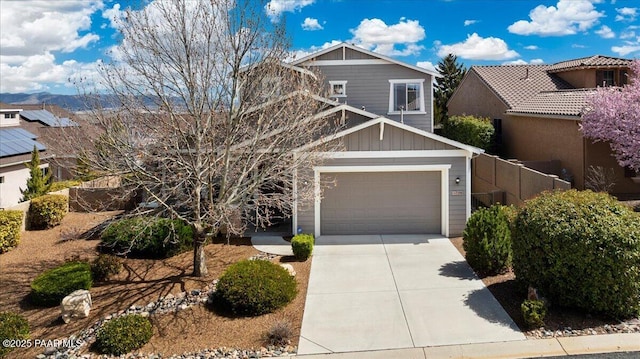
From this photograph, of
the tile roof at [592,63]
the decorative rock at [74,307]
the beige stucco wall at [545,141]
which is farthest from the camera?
the tile roof at [592,63]

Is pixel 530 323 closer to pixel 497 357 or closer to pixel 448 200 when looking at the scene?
pixel 497 357

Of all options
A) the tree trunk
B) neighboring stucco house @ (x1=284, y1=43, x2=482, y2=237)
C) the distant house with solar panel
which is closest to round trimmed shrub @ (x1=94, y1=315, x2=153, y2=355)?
the tree trunk

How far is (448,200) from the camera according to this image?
15.2 meters

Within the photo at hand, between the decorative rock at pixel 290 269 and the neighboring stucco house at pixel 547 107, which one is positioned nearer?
the decorative rock at pixel 290 269

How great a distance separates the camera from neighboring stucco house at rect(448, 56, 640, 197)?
59.9 ft

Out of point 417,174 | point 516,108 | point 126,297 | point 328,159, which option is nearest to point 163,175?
point 126,297

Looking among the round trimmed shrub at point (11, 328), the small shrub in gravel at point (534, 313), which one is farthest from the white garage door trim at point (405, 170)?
the round trimmed shrub at point (11, 328)

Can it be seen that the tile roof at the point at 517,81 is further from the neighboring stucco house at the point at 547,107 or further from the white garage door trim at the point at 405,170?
the white garage door trim at the point at 405,170

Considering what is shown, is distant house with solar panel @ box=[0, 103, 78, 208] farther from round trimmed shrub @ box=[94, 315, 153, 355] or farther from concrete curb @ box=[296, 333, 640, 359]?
concrete curb @ box=[296, 333, 640, 359]

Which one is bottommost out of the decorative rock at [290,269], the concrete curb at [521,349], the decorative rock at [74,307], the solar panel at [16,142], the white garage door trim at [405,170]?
the concrete curb at [521,349]

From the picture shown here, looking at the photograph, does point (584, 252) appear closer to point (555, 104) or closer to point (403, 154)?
point (403, 154)

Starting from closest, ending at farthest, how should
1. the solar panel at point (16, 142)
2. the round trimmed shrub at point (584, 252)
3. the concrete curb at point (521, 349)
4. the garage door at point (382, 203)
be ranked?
1. the concrete curb at point (521, 349)
2. the round trimmed shrub at point (584, 252)
3. the garage door at point (382, 203)
4. the solar panel at point (16, 142)

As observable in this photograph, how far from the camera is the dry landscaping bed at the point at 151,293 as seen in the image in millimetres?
8984

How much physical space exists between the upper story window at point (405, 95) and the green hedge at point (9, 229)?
49.0 ft
